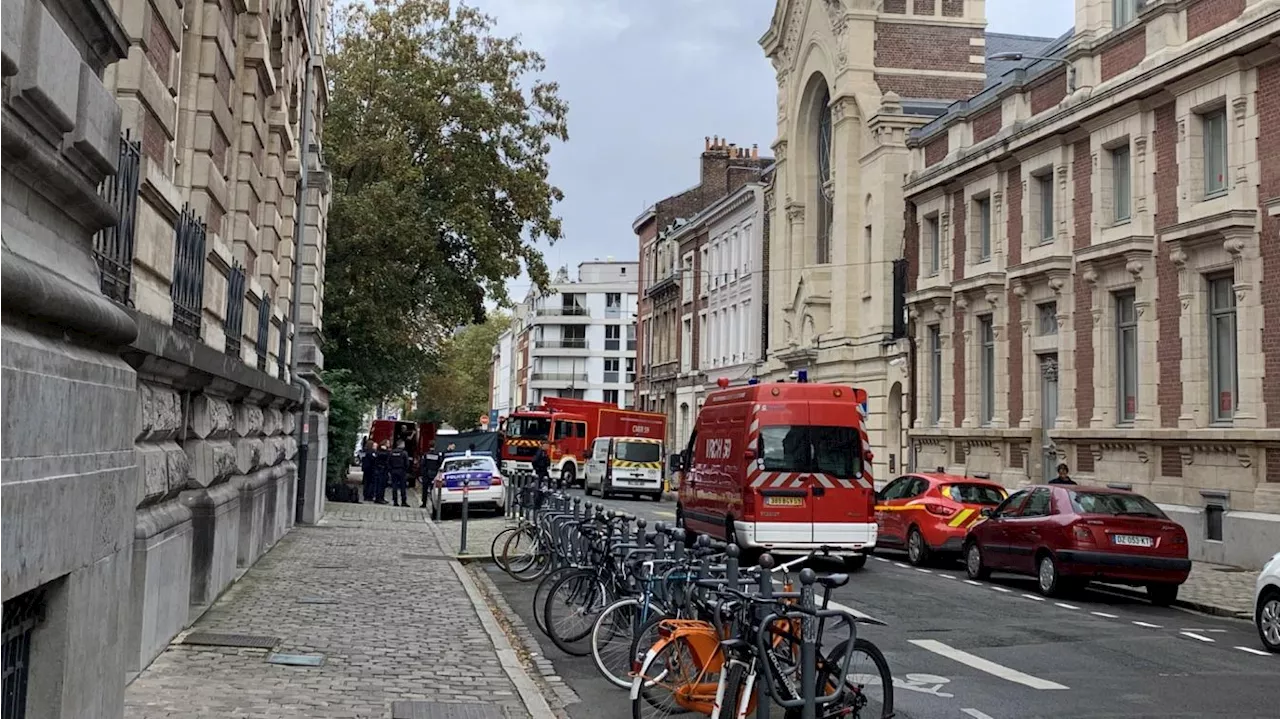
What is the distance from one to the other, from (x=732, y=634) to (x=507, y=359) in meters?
149

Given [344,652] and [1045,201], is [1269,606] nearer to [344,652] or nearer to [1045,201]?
[344,652]

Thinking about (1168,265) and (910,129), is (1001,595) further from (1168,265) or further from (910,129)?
(910,129)

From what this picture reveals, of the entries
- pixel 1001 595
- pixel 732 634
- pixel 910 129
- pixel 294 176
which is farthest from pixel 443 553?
pixel 910 129

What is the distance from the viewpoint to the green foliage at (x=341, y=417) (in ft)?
115

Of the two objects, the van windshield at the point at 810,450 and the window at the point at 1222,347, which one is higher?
the window at the point at 1222,347

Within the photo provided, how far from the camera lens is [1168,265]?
81.2 ft

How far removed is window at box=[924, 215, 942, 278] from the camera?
118 feet

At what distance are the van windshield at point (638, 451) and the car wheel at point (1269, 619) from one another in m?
34.4

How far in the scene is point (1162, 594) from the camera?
17219 millimetres

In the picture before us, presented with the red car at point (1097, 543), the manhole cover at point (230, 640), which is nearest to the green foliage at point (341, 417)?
the red car at point (1097, 543)

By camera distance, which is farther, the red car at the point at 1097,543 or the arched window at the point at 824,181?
the arched window at the point at 824,181

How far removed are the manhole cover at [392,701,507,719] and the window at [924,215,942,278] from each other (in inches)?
1130

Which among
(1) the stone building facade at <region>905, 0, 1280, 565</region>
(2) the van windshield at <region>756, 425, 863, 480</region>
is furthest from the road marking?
(1) the stone building facade at <region>905, 0, 1280, 565</region>

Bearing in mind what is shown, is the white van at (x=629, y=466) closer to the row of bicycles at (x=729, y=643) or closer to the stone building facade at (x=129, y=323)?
the stone building facade at (x=129, y=323)
